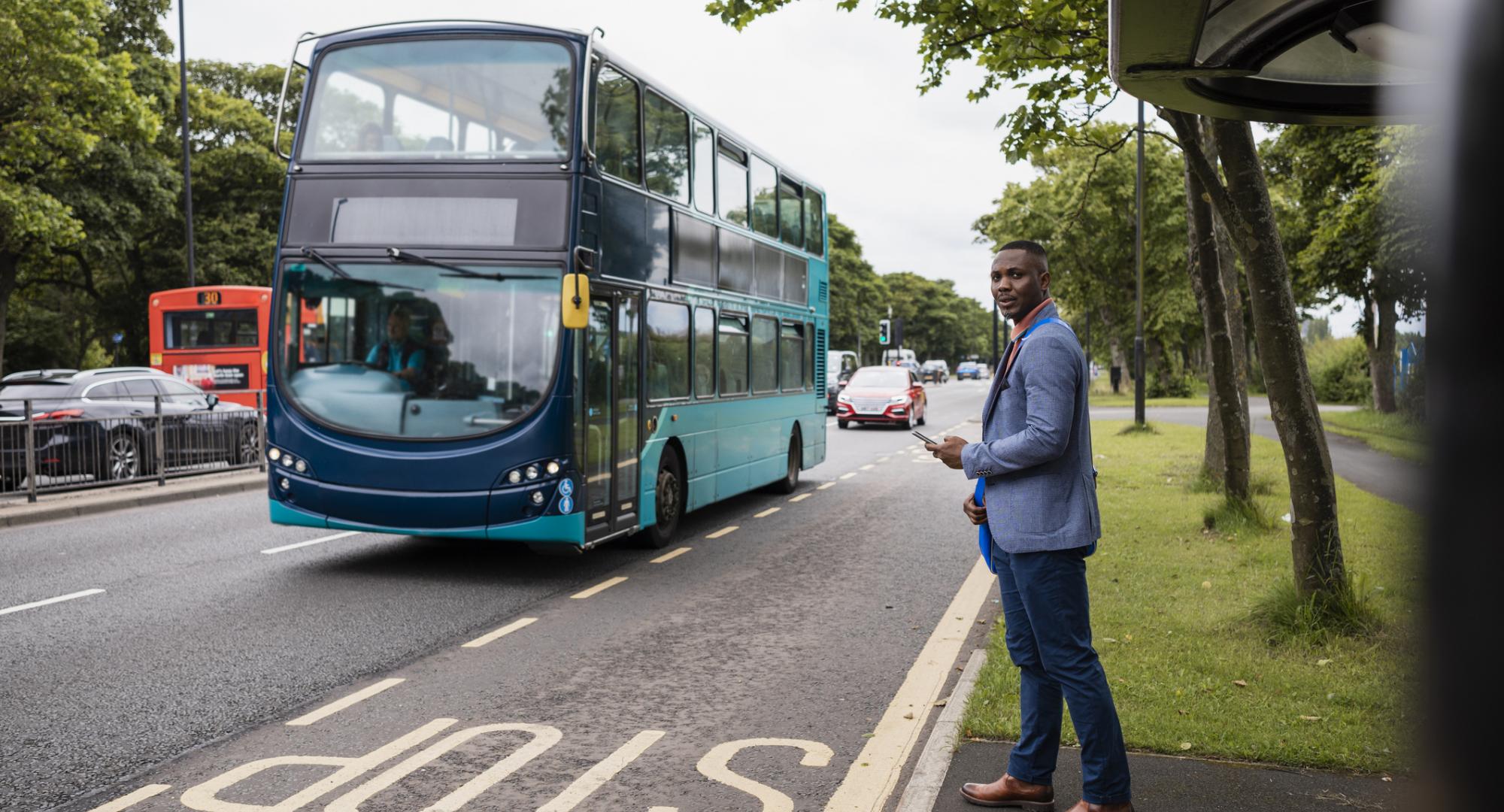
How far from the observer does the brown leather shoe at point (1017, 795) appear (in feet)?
13.8

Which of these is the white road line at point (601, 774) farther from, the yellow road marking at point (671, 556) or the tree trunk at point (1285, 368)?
the yellow road marking at point (671, 556)

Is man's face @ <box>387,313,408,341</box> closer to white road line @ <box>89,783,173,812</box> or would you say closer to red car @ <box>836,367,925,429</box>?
white road line @ <box>89,783,173,812</box>

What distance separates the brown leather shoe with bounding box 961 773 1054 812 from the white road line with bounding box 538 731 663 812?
1.46 metres

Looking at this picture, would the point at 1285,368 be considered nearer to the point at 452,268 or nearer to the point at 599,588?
the point at 599,588

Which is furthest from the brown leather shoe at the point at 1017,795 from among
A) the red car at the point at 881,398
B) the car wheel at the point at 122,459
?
the red car at the point at 881,398

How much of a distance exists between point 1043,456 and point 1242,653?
303cm

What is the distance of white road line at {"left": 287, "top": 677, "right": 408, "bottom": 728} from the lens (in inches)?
218

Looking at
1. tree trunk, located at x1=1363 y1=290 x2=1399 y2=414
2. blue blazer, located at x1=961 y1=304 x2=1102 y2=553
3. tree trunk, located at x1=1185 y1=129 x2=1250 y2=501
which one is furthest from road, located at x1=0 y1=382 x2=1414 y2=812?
tree trunk, located at x1=1363 y1=290 x2=1399 y2=414

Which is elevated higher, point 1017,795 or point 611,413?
point 611,413

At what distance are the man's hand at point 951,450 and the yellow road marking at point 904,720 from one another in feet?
4.20

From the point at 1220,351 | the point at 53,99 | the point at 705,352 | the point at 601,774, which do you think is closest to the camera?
the point at 601,774

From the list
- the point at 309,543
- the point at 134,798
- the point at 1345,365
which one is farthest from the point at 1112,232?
the point at 1345,365

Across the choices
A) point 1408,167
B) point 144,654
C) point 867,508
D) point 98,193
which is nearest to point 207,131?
point 98,193

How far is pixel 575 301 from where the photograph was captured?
8930 millimetres
